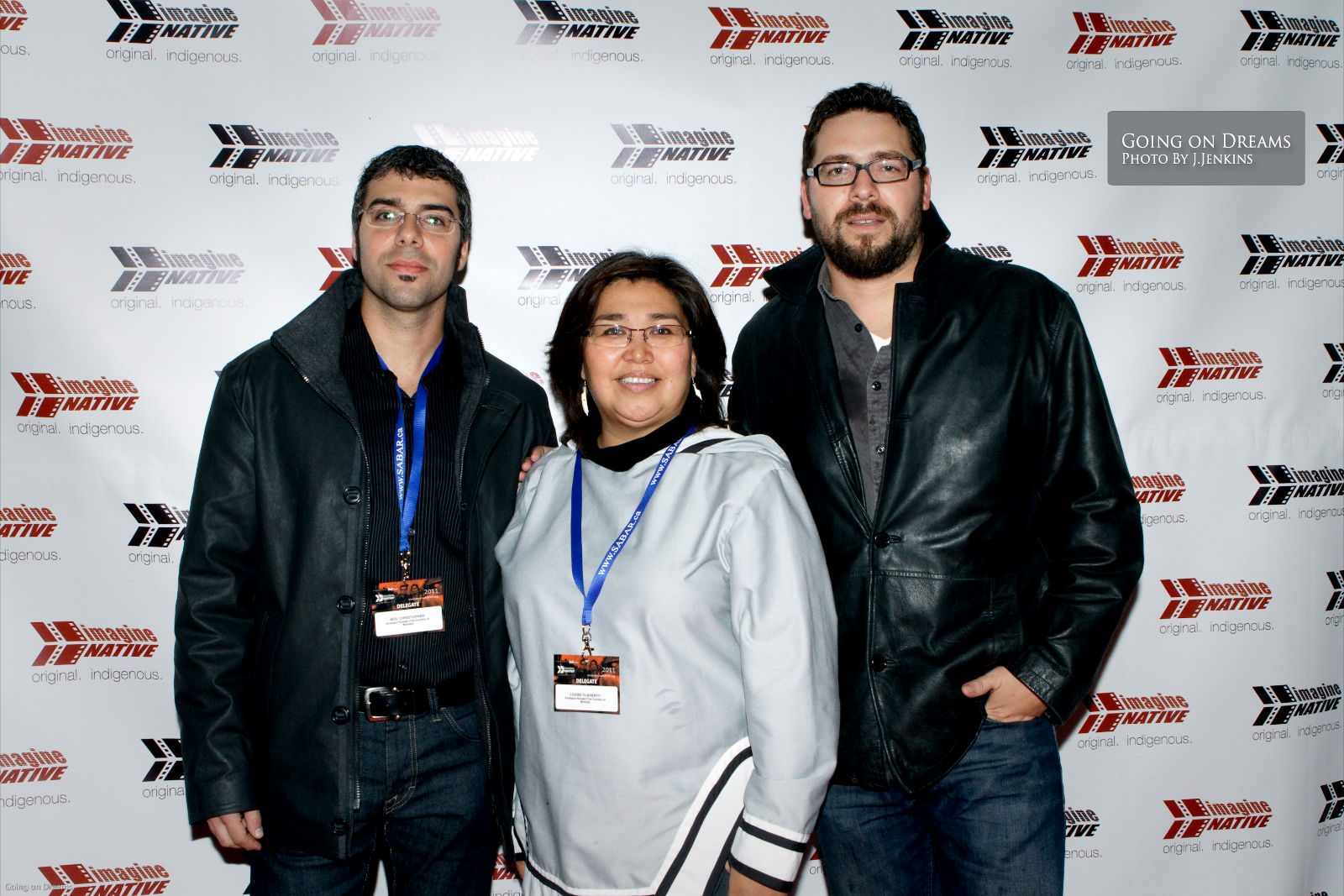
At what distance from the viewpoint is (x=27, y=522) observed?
2.67m

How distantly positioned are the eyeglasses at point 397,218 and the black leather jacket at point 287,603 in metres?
0.28

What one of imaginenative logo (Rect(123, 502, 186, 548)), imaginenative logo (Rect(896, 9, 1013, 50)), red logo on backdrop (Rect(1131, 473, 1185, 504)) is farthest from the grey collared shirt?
imaginenative logo (Rect(123, 502, 186, 548))

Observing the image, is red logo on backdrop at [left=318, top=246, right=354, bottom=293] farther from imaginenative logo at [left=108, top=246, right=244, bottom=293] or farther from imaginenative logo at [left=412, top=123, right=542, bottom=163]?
imaginenative logo at [left=412, top=123, right=542, bottom=163]

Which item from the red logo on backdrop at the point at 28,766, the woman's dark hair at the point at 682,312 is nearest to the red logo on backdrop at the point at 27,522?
the red logo on backdrop at the point at 28,766

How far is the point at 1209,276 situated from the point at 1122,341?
1.25 feet

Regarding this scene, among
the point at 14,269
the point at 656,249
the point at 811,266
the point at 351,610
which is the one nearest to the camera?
the point at 351,610

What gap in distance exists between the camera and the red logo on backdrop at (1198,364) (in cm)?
290

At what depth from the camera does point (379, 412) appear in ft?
6.53

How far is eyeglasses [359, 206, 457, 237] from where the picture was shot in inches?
80.7

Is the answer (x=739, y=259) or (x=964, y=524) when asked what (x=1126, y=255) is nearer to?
(x=739, y=259)

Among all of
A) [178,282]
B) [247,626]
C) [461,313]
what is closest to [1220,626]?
[461,313]

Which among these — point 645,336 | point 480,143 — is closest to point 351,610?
point 645,336

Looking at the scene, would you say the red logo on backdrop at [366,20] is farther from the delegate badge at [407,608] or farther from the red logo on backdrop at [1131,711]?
the red logo on backdrop at [1131,711]

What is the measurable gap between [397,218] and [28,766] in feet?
7.32
